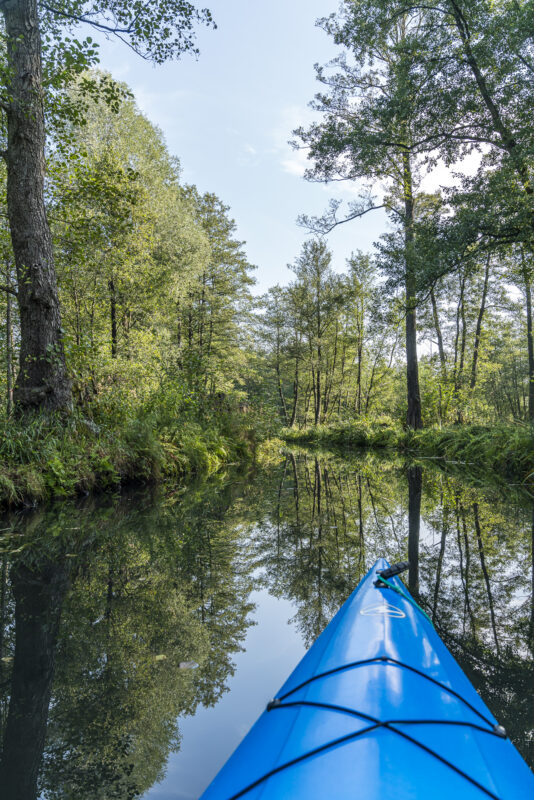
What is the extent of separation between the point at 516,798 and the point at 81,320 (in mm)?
12238

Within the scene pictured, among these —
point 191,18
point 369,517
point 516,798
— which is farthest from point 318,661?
point 191,18

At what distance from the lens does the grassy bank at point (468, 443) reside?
7586mm

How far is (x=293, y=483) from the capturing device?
7637 mm

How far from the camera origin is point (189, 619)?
2.25 m

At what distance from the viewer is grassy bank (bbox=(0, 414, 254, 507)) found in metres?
4.95

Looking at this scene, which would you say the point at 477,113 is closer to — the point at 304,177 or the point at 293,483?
the point at 304,177

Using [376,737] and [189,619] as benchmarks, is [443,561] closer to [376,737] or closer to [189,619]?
[189,619]

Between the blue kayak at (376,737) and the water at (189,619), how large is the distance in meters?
0.41

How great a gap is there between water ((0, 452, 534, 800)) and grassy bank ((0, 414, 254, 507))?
51 centimetres

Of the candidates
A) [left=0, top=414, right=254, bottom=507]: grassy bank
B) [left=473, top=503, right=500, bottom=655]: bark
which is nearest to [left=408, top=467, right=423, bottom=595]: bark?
[left=473, top=503, right=500, bottom=655]: bark

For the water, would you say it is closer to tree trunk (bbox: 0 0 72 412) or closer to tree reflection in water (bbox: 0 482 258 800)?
tree reflection in water (bbox: 0 482 258 800)

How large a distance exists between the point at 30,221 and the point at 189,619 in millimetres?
5672

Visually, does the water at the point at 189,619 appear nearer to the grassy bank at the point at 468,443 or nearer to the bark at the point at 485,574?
the bark at the point at 485,574

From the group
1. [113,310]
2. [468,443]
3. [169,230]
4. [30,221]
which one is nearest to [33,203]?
[30,221]
